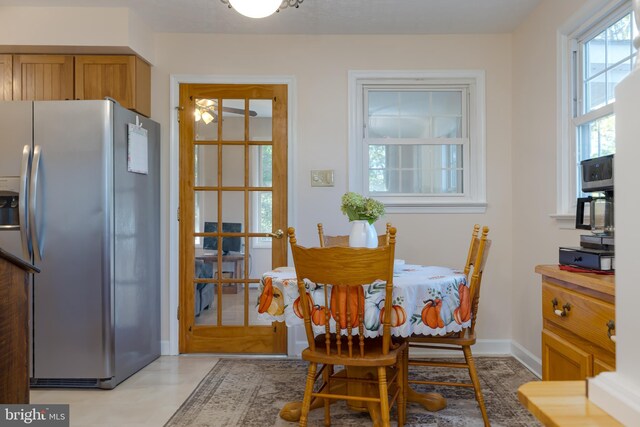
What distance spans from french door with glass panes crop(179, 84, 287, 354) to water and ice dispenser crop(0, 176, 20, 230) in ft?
3.61

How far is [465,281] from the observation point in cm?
246

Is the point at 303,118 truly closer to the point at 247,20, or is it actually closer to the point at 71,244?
the point at 247,20

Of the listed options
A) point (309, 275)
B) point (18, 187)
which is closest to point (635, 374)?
point (309, 275)

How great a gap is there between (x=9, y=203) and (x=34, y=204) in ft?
0.60

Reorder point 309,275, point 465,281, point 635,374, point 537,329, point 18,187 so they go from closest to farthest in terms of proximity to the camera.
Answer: point 635,374 → point 309,275 → point 465,281 → point 18,187 → point 537,329

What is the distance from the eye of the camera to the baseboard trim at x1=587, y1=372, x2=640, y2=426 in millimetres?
598

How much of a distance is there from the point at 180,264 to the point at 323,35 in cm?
196

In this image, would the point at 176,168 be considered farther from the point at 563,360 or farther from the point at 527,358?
the point at 563,360

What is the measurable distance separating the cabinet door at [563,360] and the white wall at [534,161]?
112cm

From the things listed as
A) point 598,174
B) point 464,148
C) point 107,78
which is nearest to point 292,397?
point 598,174

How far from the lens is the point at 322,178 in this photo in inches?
149

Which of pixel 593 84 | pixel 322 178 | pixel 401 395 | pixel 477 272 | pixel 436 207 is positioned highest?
pixel 593 84

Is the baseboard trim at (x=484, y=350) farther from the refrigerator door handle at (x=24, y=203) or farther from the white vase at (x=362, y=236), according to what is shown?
the refrigerator door handle at (x=24, y=203)

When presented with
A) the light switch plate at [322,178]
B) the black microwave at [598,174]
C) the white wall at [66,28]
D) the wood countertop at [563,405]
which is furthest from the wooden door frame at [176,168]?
the wood countertop at [563,405]
